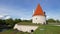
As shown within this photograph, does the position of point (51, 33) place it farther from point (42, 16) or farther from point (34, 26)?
point (42, 16)

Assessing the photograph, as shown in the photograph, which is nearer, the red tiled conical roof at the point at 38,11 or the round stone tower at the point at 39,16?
the round stone tower at the point at 39,16

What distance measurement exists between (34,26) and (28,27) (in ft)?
6.36

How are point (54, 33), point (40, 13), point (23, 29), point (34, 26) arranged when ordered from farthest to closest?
point (40, 13)
point (23, 29)
point (34, 26)
point (54, 33)

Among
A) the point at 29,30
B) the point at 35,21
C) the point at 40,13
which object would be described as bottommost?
the point at 29,30

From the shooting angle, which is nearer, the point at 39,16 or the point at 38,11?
the point at 39,16

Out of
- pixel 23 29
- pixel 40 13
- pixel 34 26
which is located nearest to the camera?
pixel 34 26

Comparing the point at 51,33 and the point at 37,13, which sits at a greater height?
the point at 37,13

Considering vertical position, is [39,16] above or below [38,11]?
below

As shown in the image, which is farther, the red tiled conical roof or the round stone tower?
the red tiled conical roof

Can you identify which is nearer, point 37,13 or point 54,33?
point 54,33

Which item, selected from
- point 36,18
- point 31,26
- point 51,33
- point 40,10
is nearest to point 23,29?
point 31,26

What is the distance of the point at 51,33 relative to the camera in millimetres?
16328

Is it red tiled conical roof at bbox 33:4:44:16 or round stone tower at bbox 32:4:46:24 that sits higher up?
red tiled conical roof at bbox 33:4:44:16

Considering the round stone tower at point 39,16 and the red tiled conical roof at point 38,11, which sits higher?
the red tiled conical roof at point 38,11
